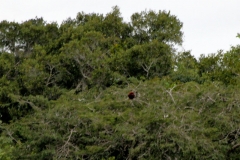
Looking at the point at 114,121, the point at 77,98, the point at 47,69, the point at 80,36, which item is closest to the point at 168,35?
the point at 80,36

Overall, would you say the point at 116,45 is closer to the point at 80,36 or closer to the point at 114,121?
the point at 80,36

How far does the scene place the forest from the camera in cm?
1048

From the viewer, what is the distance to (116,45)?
21766 mm

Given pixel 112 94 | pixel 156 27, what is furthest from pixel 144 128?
pixel 156 27

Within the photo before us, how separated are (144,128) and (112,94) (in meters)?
2.56

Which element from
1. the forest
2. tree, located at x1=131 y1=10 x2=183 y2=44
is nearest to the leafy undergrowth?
the forest

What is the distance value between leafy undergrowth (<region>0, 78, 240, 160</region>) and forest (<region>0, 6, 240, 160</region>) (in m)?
0.02

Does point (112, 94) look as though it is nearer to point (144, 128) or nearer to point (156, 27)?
point (144, 128)

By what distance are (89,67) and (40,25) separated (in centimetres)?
369

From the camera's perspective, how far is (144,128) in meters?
10.5

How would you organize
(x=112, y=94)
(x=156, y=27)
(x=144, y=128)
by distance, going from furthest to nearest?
(x=156, y=27) < (x=112, y=94) < (x=144, y=128)

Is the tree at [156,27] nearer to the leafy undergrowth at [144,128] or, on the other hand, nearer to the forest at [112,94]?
the forest at [112,94]

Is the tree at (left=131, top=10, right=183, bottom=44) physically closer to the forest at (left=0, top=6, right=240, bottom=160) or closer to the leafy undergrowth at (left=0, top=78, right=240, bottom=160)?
the forest at (left=0, top=6, right=240, bottom=160)

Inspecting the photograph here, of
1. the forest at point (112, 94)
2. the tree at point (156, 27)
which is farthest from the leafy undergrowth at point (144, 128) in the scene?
the tree at point (156, 27)
